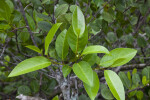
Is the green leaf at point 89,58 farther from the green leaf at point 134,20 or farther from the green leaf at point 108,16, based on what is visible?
the green leaf at point 134,20

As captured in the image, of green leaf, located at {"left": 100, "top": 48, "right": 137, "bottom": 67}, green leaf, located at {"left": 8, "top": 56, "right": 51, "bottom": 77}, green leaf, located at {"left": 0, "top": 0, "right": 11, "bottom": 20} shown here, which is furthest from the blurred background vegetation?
green leaf, located at {"left": 100, "top": 48, "right": 137, "bottom": 67}

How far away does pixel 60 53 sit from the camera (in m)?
0.50

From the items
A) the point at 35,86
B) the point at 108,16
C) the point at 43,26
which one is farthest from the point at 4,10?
the point at 35,86

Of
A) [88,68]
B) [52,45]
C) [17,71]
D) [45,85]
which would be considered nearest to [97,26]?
[52,45]

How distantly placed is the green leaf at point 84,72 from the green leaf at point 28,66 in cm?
10

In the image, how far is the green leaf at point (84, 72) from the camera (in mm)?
419

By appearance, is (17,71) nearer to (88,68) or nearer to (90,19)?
(88,68)

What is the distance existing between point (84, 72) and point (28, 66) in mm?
174

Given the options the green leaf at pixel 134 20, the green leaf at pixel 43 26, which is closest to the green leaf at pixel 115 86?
the green leaf at pixel 43 26

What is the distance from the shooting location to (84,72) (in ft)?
1.46

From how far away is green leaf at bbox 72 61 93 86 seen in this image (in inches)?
16.5

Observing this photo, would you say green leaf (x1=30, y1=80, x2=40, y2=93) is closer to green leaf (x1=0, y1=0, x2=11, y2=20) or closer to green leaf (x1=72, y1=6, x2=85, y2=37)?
green leaf (x1=0, y1=0, x2=11, y2=20)

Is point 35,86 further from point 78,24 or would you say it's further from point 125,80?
point 78,24

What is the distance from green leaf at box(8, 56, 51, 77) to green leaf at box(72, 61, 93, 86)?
104mm
